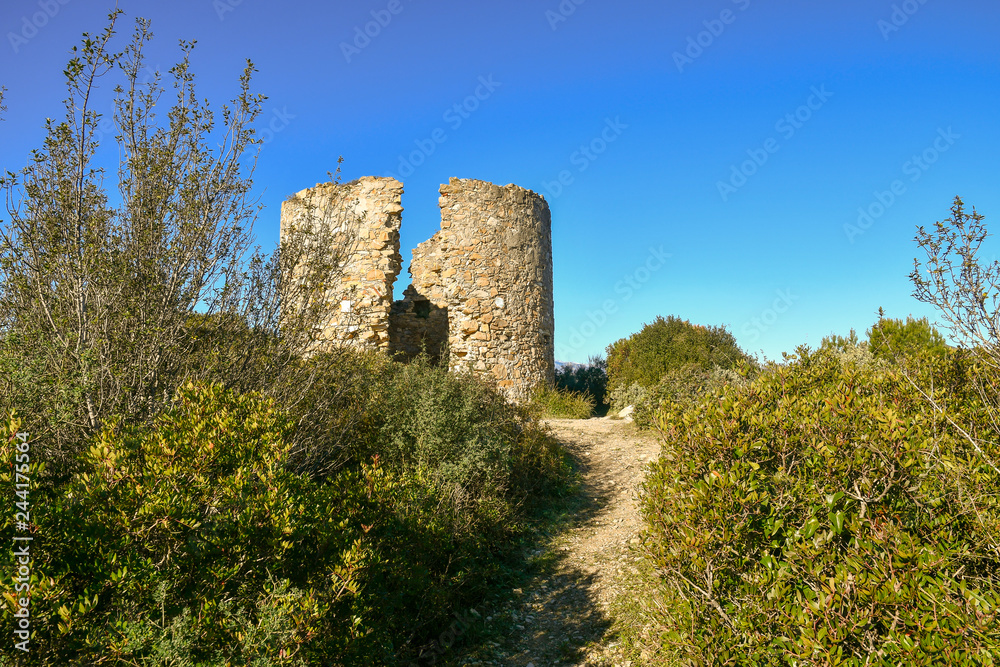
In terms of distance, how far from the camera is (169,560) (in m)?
2.21

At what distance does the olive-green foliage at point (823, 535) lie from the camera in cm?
215

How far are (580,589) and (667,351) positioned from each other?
10.8 m

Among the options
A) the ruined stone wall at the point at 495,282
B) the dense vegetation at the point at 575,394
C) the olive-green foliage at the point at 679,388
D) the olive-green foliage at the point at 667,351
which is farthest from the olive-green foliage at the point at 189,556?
the olive-green foliage at the point at 667,351

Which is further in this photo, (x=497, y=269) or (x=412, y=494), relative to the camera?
(x=497, y=269)

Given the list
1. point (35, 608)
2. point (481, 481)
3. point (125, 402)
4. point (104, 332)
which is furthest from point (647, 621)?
point (104, 332)

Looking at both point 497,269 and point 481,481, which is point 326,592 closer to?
point 481,481

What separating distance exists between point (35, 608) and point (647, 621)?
3.50 m

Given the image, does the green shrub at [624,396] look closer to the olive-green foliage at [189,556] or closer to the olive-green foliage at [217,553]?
the olive-green foliage at [217,553]

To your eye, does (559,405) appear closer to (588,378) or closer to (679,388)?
(679,388)

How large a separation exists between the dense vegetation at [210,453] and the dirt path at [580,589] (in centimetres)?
39

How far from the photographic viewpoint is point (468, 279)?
1087 centimetres

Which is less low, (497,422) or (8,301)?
(8,301)

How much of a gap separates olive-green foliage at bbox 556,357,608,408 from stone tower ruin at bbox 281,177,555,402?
587cm

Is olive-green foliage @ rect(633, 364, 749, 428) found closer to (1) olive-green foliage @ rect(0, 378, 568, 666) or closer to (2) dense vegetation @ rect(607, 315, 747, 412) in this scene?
(2) dense vegetation @ rect(607, 315, 747, 412)
